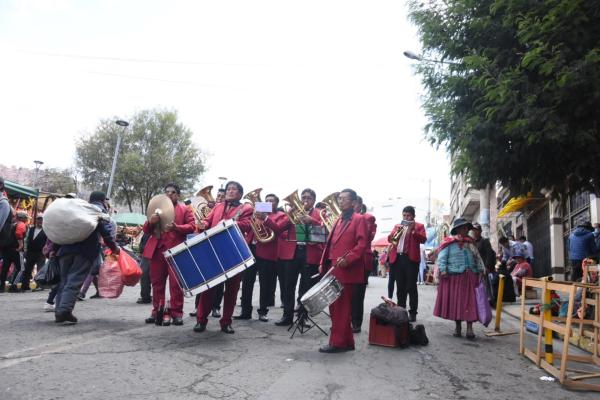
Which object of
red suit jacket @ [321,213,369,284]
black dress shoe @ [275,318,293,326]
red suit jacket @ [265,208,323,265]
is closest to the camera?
red suit jacket @ [321,213,369,284]

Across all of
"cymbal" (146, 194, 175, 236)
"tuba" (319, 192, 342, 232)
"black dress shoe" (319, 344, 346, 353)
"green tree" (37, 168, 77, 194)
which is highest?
"green tree" (37, 168, 77, 194)

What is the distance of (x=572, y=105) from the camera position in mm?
6270

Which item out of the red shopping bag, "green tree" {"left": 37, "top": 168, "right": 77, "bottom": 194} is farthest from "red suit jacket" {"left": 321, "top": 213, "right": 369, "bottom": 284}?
"green tree" {"left": 37, "top": 168, "right": 77, "bottom": 194}

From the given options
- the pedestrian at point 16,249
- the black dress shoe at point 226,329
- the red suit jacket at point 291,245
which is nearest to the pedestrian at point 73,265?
the black dress shoe at point 226,329

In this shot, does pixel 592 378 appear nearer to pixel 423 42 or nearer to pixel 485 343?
pixel 485 343

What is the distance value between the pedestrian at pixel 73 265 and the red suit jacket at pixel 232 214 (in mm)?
1460

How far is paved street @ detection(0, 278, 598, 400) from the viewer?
3947mm

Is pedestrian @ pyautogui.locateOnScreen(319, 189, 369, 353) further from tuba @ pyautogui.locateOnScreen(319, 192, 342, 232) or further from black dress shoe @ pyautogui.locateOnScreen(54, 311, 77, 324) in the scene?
black dress shoe @ pyautogui.locateOnScreen(54, 311, 77, 324)

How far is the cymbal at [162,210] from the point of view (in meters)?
6.55

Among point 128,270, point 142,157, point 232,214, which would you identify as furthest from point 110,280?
point 142,157

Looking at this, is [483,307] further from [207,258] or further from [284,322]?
[207,258]

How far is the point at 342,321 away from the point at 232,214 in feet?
7.27

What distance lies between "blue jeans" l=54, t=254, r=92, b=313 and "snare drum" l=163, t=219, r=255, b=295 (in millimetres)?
1472

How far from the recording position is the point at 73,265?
6.66 meters
